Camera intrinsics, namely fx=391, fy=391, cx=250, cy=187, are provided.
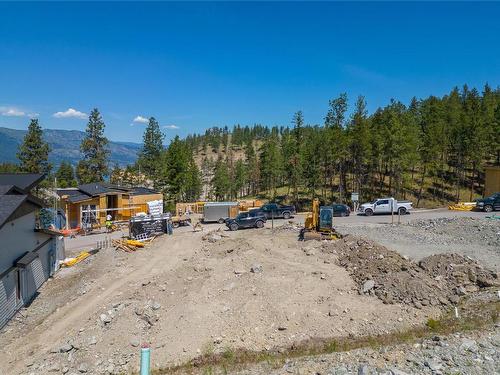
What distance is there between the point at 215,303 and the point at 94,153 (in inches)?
1989

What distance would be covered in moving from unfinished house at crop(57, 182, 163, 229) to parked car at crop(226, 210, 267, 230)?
40.2ft

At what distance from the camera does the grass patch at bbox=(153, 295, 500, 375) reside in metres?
13.0

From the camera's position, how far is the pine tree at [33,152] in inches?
1900

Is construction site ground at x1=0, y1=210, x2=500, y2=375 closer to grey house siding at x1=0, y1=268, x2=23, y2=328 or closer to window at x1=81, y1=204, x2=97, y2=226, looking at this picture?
grey house siding at x1=0, y1=268, x2=23, y2=328

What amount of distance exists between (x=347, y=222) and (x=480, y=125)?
29386 millimetres

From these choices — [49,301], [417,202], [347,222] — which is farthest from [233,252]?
[417,202]

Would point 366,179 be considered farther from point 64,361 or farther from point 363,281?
point 64,361

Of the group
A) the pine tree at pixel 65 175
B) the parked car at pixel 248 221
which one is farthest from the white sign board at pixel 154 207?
the pine tree at pixel 65 175

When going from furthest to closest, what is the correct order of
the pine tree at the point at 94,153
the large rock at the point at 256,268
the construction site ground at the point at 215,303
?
1. the pine tree at the point at 94,153
2. the large rock at the point at 256,268
3. the construction site ground at the point at 215,303

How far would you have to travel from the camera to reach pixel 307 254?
82.1ft

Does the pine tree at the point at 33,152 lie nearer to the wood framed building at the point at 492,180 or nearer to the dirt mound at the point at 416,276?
the dirt mound at the point at 416,276

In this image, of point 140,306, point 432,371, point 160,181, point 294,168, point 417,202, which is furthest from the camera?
point 160,181

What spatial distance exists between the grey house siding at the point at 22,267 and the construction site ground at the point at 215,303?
689mm

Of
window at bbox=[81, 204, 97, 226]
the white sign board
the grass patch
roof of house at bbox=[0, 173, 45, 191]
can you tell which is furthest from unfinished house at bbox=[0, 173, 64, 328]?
the white sign board
